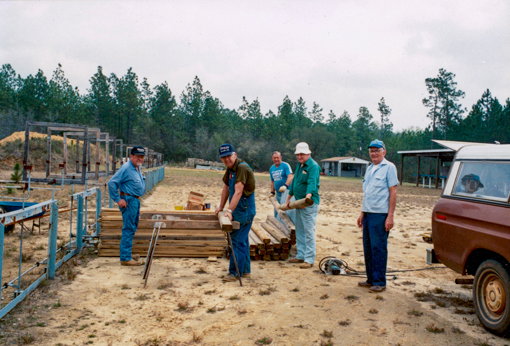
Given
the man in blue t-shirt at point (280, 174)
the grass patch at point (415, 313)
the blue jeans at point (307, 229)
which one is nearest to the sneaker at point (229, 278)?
the blue jeans at point (307, 229)

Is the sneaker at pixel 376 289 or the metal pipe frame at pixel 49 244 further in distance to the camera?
the sneaker at pixel 376 289

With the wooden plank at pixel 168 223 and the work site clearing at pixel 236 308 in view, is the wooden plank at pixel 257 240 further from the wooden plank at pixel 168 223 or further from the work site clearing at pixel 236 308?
the wooden plank at pixel 168 223

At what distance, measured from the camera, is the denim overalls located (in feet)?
18.9

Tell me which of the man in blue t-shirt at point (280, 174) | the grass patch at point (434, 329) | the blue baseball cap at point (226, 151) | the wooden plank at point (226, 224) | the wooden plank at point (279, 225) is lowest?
the grass patch at point (434, 329)

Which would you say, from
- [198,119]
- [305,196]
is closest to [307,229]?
[305,196]

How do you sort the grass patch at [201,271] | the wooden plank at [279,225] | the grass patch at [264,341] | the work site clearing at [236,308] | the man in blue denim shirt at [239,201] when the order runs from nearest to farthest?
the grass patch at [264,341]
the work site clearing at [236,308]
the man in blue denim shirt at [239,201]
the grass patch at [201,271]
the wooden plank at [279,225]

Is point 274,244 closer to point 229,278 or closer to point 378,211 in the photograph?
point 229,278

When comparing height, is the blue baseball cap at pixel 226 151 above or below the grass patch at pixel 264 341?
above

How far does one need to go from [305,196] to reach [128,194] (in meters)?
2.91

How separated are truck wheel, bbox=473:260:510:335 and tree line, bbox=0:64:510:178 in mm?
55628

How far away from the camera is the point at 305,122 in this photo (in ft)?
335

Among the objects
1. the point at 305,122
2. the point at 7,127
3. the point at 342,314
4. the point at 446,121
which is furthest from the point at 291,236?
the point at 305,122

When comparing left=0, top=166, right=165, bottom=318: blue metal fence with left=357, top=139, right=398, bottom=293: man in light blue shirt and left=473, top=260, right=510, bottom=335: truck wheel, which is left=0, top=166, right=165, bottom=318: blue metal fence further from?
left=473, top=260, right=510, bottom=335: truck wheel

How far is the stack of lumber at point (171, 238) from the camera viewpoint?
7086mm
